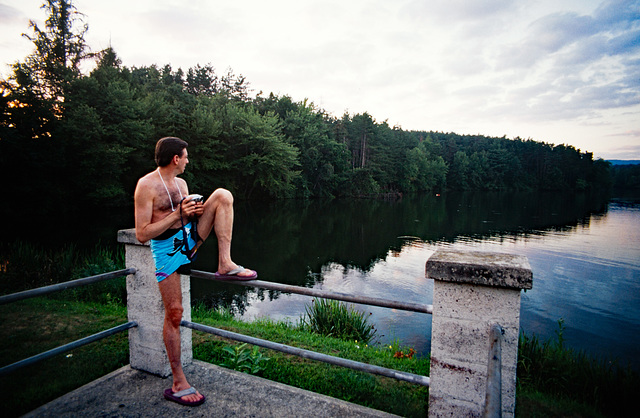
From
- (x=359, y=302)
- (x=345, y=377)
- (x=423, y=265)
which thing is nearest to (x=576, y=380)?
(x=345, y=377)

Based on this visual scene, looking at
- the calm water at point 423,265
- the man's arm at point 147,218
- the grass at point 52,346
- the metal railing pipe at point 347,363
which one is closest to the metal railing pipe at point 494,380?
the metal railing pipe at point 347,363

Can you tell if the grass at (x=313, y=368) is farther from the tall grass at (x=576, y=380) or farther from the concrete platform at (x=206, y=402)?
the concrete platform at (x=206, y=402)

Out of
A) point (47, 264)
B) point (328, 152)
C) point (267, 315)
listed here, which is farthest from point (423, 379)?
point (328, 152)

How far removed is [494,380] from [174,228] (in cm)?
228

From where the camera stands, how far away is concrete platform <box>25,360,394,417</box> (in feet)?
8.67

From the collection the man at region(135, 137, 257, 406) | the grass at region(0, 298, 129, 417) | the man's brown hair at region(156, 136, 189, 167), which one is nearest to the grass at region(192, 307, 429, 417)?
the grass at region(0, 298, 129, 417)

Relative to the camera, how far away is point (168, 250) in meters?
2.75

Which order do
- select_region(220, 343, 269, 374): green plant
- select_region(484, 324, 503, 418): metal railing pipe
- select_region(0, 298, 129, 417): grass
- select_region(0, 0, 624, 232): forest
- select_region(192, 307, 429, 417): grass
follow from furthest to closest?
select_region(0, 0, 624, 232): forest → select_region(220, 343, 269, 374): green plant → select_region(192, 307, 429, 417): grass → select_region(0, 298, 129, 417): grass → select_region(484, 324, 503, 418): metal railing pipe

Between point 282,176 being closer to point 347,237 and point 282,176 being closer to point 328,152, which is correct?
point 328,152

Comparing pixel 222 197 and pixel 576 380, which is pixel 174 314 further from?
pixel 576 380

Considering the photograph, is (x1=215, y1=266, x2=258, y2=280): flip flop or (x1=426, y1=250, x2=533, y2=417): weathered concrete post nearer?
(x1=426, y1=250, x2=533, y2=417): weathered concrete post

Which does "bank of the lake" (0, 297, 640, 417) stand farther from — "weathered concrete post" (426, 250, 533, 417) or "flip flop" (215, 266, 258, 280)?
"flip flop" (215, 266, 258, 280)

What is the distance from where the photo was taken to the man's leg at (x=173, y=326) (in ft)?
9.18

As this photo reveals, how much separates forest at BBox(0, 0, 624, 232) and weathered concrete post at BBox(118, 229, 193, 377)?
894 inches
